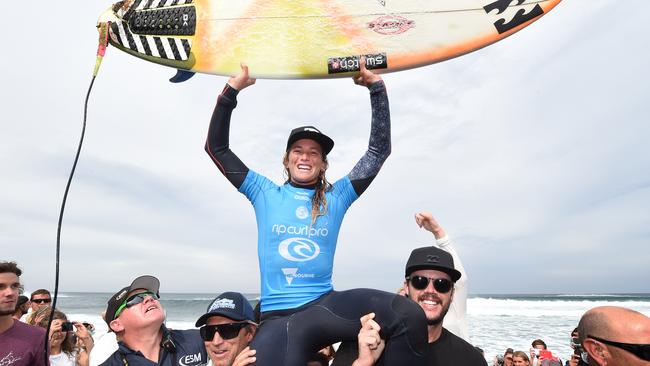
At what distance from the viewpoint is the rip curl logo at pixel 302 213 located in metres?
2.50

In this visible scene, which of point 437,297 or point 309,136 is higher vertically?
point 309,136

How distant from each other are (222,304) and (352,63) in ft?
5.65

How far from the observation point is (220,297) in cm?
272

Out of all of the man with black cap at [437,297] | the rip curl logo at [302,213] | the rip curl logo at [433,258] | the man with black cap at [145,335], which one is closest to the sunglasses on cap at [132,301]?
the man with black cap at [145,335]

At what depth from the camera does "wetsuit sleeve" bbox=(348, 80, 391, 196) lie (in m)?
2.75

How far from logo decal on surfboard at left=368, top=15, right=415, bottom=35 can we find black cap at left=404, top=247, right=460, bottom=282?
1503 millimetres

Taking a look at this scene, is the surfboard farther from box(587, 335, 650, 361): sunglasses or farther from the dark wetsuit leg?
box(587, 335, 650, 361): sunglasses

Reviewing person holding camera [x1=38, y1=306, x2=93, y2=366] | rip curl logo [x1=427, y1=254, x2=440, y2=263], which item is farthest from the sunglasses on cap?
person holding camera [x1=38, y1=306, x2=93, y2=366]

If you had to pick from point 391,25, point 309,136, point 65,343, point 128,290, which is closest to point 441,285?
point 309,136

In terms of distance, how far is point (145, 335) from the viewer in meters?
3.15

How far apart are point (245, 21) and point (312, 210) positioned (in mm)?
1562

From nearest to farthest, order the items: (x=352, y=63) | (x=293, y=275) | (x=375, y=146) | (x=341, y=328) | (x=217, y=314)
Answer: (x=341, y=328)
(x=293, y=275)
(x=217, y=314)
(x=375, y=146)
(x=352, y=63)

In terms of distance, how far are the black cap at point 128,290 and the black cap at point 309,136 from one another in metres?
1.49

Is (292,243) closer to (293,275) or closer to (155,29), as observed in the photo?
(293,275)
